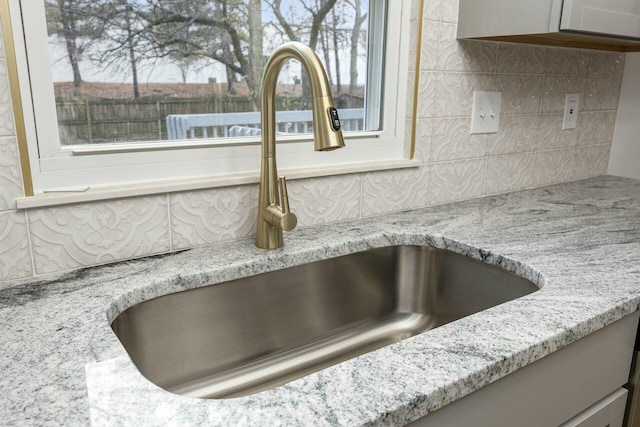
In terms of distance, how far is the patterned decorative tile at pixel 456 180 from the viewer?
128cm

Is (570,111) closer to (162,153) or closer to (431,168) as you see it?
(431,168)

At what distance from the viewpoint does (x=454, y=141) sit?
1.29 meters

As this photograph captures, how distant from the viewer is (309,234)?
104cm

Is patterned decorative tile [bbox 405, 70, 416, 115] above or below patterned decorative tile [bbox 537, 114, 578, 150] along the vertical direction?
above

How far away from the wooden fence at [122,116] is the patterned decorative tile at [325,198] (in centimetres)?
22

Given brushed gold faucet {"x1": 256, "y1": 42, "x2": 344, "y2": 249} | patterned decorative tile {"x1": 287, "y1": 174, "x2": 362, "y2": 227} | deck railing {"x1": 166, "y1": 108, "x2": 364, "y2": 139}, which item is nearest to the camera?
brushed gold faucet {"x1": 256, "y1": 42, "x2": 344, "y2": 249}

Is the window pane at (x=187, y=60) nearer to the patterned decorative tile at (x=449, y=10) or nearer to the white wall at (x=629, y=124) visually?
the patterned decorative tile at (x=449, y=10)

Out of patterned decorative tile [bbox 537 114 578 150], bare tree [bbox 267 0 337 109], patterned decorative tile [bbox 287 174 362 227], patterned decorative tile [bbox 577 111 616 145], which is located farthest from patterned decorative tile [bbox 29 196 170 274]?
patterned decorative tile [bbox 577 111 616 145]

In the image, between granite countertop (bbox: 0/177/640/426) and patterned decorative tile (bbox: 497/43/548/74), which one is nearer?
granite countertop (bbox: 0/177/640/426)

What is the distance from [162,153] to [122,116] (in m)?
0.10

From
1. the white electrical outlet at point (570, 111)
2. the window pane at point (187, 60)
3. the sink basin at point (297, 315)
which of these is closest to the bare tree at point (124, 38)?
the window pane at point (187, 60)

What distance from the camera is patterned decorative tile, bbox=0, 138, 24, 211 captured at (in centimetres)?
75

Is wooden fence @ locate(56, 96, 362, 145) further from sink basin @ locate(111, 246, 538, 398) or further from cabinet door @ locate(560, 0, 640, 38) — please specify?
cabinet door @ locate(560, 0, 640, 38)

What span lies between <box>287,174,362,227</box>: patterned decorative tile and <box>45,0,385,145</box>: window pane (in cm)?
13
